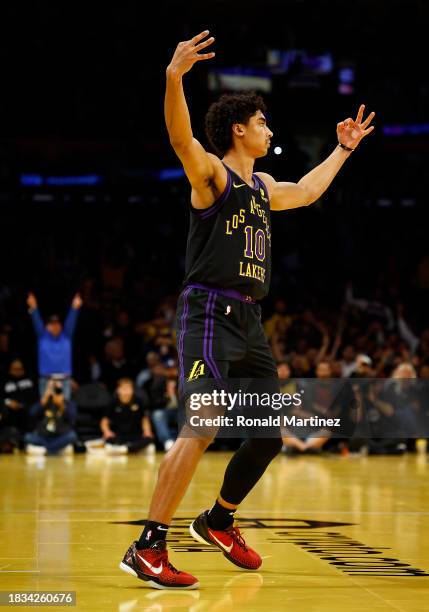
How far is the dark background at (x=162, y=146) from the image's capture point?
2105 cm

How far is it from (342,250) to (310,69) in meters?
4.03

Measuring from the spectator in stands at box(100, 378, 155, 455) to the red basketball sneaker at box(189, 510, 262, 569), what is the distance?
9.65 m

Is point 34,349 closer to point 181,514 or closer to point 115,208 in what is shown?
point 115,208

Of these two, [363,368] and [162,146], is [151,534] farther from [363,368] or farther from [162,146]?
[162,146]

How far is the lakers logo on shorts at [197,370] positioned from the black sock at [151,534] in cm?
65

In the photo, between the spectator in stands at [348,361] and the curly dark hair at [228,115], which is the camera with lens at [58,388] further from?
the curly dark hair at [228,115]

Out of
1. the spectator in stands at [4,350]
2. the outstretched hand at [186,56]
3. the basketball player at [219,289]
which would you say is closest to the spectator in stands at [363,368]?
the spectator in stands at [4,350]

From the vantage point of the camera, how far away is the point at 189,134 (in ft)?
14.8

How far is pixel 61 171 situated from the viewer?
2392 cm

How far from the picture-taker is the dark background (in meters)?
21.0

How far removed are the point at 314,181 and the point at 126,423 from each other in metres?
9.83

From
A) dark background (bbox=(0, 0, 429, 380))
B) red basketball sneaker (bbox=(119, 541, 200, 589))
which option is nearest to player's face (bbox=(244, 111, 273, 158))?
red basketball sneaker (bbox=(119, 541, 200, 589))

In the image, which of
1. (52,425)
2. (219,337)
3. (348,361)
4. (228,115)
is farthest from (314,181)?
(348,361)

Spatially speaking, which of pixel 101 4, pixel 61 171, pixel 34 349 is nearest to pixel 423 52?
pixel 101 4
